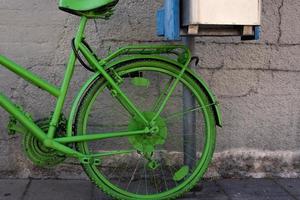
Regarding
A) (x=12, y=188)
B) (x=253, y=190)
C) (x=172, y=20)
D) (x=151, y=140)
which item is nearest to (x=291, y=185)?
(x=253, y=190)

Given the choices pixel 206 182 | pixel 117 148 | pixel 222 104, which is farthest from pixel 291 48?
pixel 117 148

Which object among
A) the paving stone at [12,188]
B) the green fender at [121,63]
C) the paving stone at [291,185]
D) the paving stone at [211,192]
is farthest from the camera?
the paving stone at [291,185]

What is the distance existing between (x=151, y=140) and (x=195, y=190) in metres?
0.61

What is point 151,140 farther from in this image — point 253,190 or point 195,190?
point 253,190

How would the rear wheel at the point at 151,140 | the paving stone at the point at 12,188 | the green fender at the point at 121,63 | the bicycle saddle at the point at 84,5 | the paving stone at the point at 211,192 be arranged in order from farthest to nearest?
the paving stone at the point at 211,192, the paving stone at the point at 12,188, the rear wheel at the point at 151,140, the green fender at the point at 121,63, the bicycle saddle at the point at 84,5

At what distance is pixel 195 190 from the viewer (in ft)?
12.5

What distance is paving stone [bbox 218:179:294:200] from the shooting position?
3.73m

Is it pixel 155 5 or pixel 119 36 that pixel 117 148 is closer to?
pixel 119 36

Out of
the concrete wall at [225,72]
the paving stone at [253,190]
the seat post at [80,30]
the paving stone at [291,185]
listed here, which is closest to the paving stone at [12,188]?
the concrete wall at [225,72]

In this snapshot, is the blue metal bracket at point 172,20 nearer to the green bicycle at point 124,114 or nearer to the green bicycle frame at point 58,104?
the green bicycle at point 124,114

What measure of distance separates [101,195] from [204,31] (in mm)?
1463

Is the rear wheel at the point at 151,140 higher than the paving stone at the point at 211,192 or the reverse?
higher

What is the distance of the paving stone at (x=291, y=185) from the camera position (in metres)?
3.86

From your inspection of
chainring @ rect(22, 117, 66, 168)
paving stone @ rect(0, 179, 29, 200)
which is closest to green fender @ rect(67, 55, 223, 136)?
chainring @ rect(22, 117, 66, 168)
